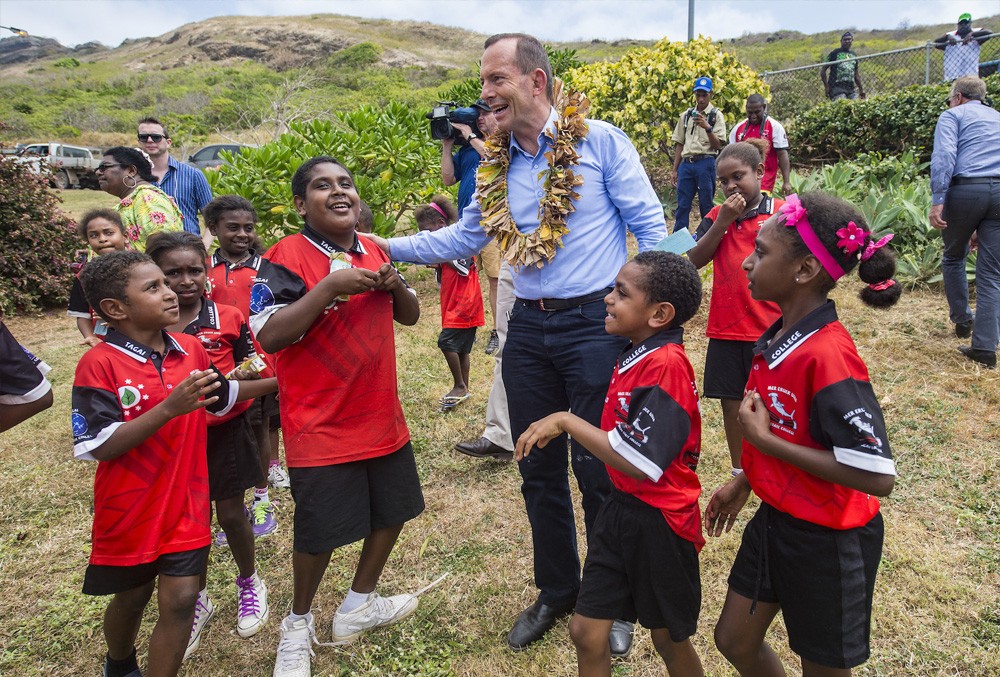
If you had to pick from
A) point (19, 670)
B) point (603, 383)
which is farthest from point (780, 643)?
point (19, 670)

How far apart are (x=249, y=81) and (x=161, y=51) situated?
125 feet

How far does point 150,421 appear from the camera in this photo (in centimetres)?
225

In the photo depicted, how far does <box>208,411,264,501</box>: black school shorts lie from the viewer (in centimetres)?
303

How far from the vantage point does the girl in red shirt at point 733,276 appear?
3.50 metres

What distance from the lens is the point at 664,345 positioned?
2.20 m

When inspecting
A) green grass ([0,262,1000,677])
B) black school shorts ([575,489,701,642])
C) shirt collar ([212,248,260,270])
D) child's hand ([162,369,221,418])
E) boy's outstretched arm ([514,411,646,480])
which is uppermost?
shirt collar ([212,248,260,270])

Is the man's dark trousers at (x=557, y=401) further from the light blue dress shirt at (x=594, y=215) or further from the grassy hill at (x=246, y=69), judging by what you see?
the grassy hill at (x=246, y=69)

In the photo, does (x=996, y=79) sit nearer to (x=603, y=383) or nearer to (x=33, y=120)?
(x=603, y=383)

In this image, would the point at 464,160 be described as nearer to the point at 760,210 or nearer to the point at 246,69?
the point at 760,210

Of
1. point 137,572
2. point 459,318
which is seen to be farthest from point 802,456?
point 459,318

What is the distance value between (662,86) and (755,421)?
29.9ft

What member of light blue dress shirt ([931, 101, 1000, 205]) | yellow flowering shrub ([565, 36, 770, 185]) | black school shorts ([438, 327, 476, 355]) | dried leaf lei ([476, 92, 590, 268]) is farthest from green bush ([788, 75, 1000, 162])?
dried leaf lei ([476, 92, 590, 268])

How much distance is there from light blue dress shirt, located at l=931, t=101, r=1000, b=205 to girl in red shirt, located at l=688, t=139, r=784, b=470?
2329 mm

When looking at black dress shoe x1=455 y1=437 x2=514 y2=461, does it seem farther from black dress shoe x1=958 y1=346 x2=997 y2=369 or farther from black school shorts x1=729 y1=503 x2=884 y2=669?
black dress shoe x1=958 y1=346 x2=997 y2=369
